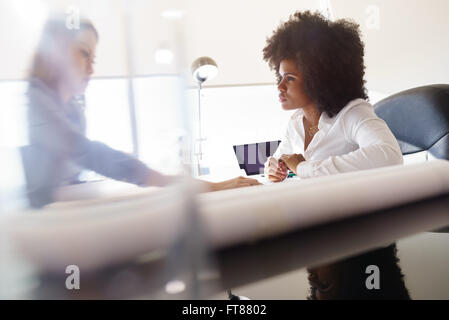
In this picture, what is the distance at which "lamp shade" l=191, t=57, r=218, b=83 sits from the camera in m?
1.25

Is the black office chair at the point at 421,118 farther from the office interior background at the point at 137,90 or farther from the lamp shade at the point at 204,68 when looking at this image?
the office interior background at the point at 137,90

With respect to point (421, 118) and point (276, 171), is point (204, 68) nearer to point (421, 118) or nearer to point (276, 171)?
point (276, 171)


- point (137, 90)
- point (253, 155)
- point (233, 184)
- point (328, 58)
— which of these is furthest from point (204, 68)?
point (137, 90)

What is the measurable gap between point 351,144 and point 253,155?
32.7 inches

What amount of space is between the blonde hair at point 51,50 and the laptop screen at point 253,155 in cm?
134

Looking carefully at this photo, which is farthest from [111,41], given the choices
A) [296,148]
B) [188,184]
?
[296,148]

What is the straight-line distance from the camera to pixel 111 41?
0.33 metres

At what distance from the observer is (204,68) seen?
4.13 feet

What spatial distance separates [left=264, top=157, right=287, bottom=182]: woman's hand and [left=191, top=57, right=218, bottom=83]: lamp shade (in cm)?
52

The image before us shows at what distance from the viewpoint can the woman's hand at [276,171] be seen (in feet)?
3.20

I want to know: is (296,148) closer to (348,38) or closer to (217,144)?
(348,38)
